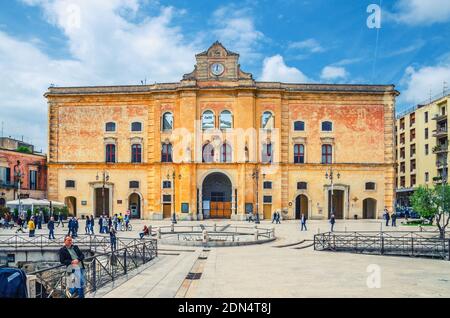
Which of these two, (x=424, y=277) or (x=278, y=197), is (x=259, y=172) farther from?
(x=424, y=277)

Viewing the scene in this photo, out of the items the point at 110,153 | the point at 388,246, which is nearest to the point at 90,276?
the point at 388,246

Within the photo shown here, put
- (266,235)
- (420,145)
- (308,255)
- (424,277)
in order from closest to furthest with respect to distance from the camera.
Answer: (424,277) < (308,255) < (266,235) < (420,145)

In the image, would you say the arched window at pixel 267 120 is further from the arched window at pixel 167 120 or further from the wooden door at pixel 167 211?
the wooden door at pixel 167 211

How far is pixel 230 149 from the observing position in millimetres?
48469

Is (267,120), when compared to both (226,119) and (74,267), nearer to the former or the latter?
(226,119)

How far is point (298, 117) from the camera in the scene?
4925 cm

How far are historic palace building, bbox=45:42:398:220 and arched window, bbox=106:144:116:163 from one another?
123 millimetres

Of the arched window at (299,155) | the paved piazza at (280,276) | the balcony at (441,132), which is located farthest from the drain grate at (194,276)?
the balcony at (441,132)

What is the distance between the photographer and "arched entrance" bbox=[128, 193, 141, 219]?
166ft

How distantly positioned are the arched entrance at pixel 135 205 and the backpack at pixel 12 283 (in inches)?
1692

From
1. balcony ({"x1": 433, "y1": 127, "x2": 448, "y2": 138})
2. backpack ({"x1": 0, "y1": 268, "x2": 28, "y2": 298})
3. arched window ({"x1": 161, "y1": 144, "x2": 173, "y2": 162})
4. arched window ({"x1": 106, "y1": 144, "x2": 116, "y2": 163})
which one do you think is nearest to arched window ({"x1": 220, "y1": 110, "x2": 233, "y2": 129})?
arched window ({"x1": 161, "y1": 144, "x2": 173, "y2": 162})

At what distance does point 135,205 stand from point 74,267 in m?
40.8

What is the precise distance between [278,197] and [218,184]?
7.25m
